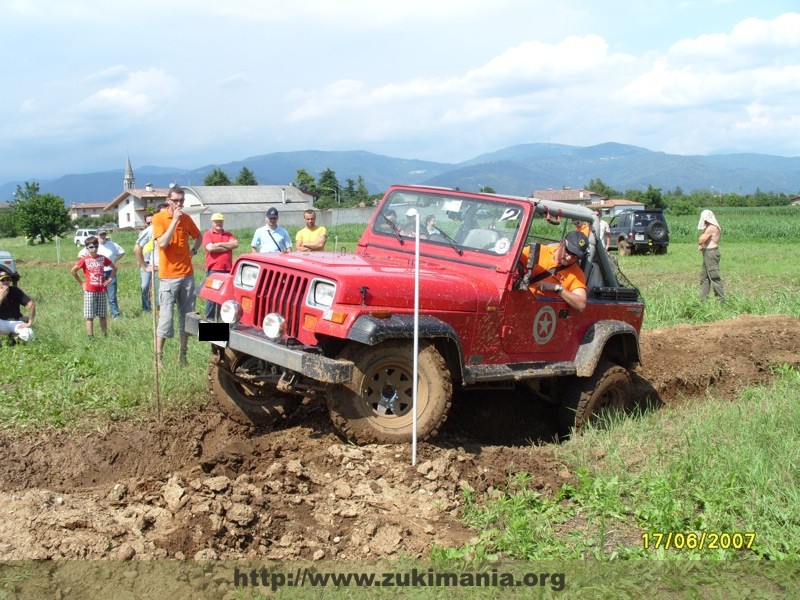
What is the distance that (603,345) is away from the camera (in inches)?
274

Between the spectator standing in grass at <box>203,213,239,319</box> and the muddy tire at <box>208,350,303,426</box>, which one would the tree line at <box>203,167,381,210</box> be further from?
the muddy tire at <box>208,350,303,426</box>

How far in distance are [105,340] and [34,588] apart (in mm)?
6117

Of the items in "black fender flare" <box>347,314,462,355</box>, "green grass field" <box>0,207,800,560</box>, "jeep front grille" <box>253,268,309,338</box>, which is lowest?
"green grass field" <box>0,207,800,560</box>

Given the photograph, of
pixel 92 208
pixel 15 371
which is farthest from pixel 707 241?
pixel 92 208

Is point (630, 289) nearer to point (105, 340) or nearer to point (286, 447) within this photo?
point (286, 447)

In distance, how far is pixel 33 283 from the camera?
838 inches

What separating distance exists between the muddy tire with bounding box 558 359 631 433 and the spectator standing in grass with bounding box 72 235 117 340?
232 inches

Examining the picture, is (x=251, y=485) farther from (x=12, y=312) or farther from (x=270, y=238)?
(x=12, y=312)

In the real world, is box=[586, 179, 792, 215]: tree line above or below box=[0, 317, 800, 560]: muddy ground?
above

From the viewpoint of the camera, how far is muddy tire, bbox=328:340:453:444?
548cm

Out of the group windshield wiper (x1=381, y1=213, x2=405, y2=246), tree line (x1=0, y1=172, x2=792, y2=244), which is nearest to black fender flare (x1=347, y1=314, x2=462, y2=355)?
windshield wiper (x1=381, y1=213, x2=405, y2=246)

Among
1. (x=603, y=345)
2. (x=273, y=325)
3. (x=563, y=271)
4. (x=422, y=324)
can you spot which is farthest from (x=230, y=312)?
(x=603, y=345)

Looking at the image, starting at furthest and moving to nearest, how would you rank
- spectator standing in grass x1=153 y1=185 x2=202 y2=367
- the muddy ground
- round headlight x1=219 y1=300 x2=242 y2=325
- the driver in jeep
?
spectator standing in grass x1=153 y1=185 x2=202 y2=367
the driver in jeep
round headlight x1=219 y1=300 x2=242 y2=325
the muddy ground
